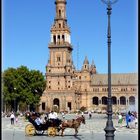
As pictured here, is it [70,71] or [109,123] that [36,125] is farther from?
[70,71]

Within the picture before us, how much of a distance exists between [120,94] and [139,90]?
145 metres

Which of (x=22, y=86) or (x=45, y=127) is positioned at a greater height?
(x=22, y=86)

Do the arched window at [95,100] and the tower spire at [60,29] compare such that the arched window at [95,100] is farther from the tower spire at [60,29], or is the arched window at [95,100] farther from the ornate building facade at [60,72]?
the tower spire at [60,29]

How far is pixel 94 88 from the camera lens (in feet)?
527

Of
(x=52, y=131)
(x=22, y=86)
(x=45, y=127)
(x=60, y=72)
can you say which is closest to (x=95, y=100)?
(x=60, y=72)

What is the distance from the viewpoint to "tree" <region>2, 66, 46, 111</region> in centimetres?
8644

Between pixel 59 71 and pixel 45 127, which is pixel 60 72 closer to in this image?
pixel 59 71

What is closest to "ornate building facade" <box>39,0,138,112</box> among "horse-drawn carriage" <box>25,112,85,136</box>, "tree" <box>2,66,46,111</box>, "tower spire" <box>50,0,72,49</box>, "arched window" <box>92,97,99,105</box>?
"tower spire" <box>50,0,72,49</box>

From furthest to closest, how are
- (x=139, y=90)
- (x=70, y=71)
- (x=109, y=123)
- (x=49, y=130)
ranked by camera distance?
(x=70, y=71)
(x=49, y=130)
(x=109, y=123)
(x=139, y=90)

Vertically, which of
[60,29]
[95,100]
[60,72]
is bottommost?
[95,100]

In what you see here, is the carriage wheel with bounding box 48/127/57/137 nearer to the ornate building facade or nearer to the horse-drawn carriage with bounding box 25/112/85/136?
the horse-drawn carriage with bounding box 25/112/85/136

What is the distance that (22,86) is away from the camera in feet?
291

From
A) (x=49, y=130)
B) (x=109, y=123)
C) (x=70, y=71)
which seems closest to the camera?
(x=109, y=123)

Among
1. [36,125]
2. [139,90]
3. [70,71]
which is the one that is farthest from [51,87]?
[139,90]
